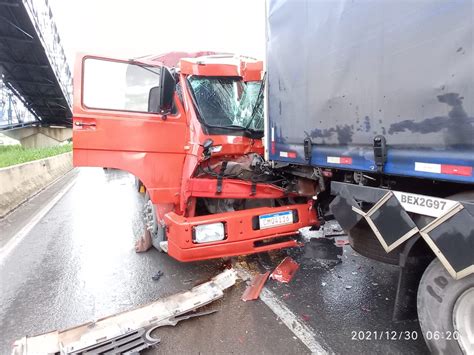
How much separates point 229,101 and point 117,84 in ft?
4.35

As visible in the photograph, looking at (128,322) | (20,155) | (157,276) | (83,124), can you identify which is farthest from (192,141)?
(20,155)

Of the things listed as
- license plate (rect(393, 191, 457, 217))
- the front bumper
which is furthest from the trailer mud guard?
the front bumper

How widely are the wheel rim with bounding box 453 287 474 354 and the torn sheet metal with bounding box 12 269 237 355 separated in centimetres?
202

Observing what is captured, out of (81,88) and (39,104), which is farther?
(39,104)

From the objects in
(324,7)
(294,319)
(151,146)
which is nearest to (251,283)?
(294,319)

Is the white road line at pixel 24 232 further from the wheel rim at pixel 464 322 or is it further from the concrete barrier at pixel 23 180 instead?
the wheel rim at pixel 464 322

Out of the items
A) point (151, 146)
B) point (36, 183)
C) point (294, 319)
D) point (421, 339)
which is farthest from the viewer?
point (36, 183)

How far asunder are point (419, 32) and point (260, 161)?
225cm

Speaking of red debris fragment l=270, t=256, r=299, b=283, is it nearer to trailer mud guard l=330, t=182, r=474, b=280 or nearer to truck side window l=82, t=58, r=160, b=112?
trailer mud guard l=330, t=182, r=474, b=280

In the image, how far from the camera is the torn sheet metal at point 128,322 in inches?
104

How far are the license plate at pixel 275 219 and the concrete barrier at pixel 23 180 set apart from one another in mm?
6128

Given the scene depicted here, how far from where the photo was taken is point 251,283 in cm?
385

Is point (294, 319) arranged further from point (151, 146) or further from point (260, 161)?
point (151, 146)

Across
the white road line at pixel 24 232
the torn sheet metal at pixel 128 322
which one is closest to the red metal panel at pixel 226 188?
the torn sheet metal at pixel 128 322
